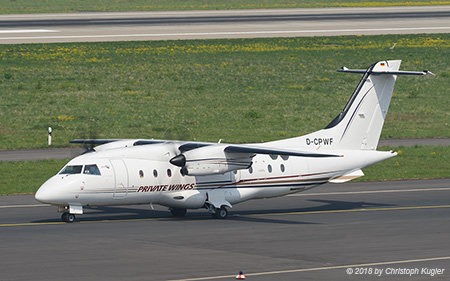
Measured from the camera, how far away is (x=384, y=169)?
1861 inches

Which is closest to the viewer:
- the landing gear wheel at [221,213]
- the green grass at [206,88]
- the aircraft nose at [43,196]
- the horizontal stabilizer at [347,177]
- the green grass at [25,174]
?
the aircraft nose at [43,196]

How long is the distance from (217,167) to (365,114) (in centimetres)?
875

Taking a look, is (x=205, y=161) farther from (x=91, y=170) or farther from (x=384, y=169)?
(x=384, y=169)

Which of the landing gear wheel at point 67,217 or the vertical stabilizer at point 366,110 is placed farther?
the vertical stabilizer at point 366,110

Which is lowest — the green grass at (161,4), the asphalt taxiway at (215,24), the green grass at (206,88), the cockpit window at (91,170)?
the cockpit window at (91,170)

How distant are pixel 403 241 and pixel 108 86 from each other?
49.0 meters

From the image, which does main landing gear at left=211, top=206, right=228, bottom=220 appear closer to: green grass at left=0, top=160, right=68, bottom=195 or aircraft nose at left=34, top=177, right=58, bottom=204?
aircraft nose at left=34, top=177, right=58, bottom=204

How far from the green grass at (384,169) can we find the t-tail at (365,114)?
29.6 ft

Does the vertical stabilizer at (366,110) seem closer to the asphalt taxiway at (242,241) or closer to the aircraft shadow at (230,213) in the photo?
the aircraft shadow at (230,213)

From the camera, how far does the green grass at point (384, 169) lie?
4097 cm

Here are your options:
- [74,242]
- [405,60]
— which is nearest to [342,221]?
[74,242]

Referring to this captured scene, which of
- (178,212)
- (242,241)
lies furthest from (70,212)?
(242,241)

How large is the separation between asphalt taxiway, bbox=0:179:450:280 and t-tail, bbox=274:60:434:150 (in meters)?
3.09

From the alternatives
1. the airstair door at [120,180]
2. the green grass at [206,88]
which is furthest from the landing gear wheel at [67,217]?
the green grass at [206,88]
